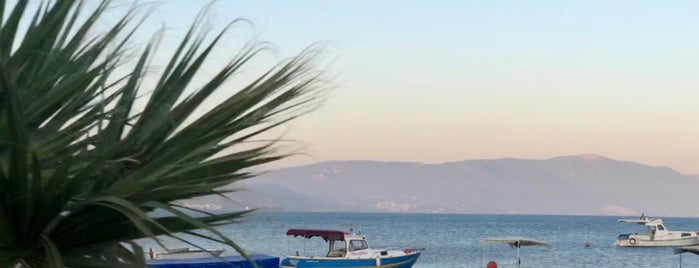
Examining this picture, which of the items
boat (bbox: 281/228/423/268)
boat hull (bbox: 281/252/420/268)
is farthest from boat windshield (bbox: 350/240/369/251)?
boat hull (bbox: 281/252/420/268)

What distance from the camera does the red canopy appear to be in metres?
36.2

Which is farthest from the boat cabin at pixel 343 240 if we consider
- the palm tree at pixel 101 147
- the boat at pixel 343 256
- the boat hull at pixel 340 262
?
the palm tree at pixel 101 147

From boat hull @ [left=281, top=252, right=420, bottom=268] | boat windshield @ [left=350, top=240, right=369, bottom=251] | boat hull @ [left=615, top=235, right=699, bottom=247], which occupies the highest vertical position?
boat hull @ [left=615, top=235, right=699, bottom=247]

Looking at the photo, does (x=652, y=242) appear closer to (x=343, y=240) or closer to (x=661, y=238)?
(x=661, y=238)

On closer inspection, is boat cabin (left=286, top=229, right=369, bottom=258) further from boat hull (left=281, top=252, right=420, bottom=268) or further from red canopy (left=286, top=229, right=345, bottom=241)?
boat hull (left=281, top=252, right=420, bottom=268)

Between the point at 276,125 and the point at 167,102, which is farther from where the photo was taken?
the point at 276,125

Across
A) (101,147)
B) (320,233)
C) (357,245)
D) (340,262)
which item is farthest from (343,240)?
(101,147)

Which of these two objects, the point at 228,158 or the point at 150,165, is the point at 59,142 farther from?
the point at 228,158

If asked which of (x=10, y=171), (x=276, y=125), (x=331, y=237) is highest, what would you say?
(x=331, y=237)

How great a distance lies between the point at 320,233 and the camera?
120 ft

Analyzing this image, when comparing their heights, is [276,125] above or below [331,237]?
below

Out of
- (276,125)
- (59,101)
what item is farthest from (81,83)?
(276,125)

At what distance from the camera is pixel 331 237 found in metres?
37.1

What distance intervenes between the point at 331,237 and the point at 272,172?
108 feet
